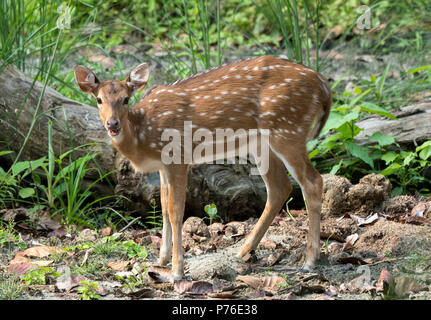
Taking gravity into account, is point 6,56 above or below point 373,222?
→ above

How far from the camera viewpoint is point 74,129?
627 centimetres

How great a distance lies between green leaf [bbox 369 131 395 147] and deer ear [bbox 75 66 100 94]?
2788 millimetres

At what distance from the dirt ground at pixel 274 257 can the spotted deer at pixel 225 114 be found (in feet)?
0.77

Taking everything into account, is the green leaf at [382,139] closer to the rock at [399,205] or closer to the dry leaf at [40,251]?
the rock at [399,205]

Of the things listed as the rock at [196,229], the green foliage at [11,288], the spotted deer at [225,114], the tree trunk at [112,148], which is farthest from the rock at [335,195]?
the green foliage at [11,288]

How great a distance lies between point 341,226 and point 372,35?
528 cm

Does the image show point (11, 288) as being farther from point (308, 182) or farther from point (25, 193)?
point (308, 182)

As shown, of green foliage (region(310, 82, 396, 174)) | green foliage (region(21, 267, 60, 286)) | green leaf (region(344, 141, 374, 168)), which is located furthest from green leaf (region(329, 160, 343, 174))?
green foliage (region(21, 267, 60, 286))

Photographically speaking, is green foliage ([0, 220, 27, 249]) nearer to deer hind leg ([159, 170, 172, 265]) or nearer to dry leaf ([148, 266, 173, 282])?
deer hind leg ([159, 170, 172, 265])

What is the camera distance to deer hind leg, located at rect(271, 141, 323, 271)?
188 inches

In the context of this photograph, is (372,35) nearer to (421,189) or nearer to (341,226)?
(421,189)

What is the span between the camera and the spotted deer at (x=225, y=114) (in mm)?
4781
